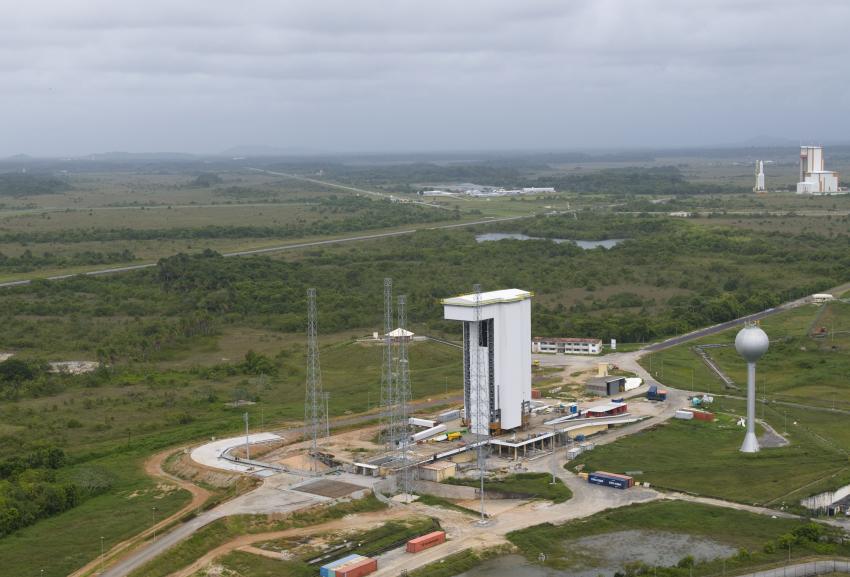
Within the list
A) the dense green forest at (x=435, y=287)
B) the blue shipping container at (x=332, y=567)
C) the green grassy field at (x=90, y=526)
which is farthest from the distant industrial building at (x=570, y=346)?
the blue shipping container at (x=332, y=567)

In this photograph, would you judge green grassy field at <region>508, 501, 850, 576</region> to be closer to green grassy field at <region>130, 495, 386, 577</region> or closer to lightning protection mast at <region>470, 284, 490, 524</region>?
green grassy field at <region>130, 495, 386, 577</region>

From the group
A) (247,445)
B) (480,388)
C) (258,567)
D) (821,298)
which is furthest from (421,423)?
(821,298)

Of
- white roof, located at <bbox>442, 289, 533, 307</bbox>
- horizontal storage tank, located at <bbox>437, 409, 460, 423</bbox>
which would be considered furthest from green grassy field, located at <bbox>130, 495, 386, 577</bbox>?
horizontal storage tank, located at <bbox>437, 409, 460, 423</bbox>

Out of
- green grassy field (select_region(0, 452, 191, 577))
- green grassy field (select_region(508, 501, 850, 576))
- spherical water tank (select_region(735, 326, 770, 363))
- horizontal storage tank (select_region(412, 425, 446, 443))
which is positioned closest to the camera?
green grassy field (select_region(508, 501, 850, 576))

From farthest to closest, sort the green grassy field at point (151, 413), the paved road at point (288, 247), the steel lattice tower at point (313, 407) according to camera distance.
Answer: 1. the paved road at point (288, 247)
2. the steel lattice tower at point (313, 407)
3. the green grassy field at point (151, 413)

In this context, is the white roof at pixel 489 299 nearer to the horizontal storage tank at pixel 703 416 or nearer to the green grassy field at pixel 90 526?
the horizontal storage tank at pixel 703 416

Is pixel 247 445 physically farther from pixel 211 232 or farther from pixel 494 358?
pixel 211 232
